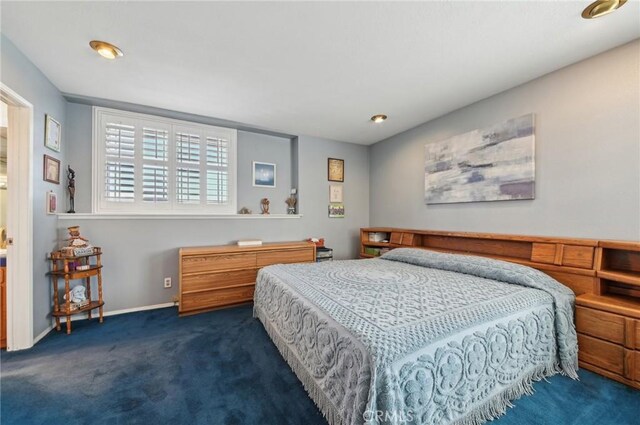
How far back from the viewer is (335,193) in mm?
4277

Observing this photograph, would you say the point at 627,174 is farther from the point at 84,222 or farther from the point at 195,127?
the point at 84,222

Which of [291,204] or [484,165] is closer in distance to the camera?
[484,165]

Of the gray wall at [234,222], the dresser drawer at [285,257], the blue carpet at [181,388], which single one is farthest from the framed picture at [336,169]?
the blue carpet at [181,388]

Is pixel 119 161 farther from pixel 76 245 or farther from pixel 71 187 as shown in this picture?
pixel 76 245

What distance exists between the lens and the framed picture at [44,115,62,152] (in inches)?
91.3

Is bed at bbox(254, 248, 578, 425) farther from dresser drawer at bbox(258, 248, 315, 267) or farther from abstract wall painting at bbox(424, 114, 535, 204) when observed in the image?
dresser drawer at bbox(258, 248, 315, 267)

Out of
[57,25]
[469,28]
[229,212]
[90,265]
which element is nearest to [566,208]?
[469,28]

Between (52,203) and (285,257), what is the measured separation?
8.30ft

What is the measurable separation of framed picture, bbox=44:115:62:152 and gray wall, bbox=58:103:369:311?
24 centimetres

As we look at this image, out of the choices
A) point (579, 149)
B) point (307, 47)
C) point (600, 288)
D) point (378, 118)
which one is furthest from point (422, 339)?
point (378, 118)

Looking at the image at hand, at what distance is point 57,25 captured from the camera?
167 centimetres

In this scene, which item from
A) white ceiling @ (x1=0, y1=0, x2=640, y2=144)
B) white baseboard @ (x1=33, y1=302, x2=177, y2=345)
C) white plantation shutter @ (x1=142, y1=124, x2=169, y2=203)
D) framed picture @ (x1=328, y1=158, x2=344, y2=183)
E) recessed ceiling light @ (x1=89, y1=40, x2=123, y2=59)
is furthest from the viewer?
framed picture @ (x1=328, y1=158, x2=344, y2=183)

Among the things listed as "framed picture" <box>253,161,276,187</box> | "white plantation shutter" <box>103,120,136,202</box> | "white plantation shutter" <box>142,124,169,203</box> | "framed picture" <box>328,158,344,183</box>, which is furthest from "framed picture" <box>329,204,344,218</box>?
"white plantation shutter" <box>103,120,136,202</box>

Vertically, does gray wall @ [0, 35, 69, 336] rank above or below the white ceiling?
below
